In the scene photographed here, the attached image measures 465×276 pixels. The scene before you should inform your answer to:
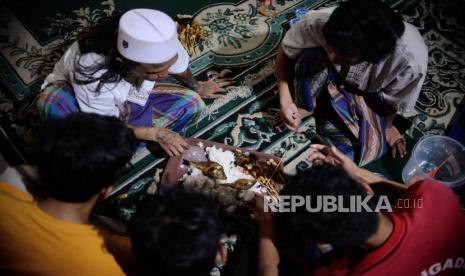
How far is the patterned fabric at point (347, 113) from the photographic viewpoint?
185cm

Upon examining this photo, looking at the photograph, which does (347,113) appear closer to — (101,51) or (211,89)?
(211,89)

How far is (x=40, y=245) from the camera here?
1.10 m

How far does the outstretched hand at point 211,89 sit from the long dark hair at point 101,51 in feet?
1.89

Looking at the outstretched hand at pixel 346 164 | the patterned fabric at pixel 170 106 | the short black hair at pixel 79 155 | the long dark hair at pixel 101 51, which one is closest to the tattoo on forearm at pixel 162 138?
the patterned fabric at pixel 170 106

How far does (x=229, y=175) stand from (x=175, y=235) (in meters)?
0.72

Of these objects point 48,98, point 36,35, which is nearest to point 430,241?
point 48,98

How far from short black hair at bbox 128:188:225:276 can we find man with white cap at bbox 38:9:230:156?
62 cm

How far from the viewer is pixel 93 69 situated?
5.02 ft

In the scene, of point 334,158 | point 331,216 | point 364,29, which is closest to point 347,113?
point 334,158

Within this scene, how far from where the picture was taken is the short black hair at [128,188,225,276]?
1.03 meters

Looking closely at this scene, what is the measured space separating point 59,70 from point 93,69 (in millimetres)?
267

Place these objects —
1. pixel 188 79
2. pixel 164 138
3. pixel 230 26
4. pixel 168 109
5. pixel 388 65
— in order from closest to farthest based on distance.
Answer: pixel 388 65 < pixel 164 138 < pixel 168 109 < pixel 188 79 < pixel 230 26

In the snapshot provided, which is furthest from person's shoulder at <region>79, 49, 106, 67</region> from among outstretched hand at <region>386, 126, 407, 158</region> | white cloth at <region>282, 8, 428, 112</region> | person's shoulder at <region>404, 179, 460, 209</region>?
outstretched hand at <region>386, 126, 407, 158</region>

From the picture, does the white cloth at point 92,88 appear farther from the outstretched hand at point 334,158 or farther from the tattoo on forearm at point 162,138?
the outstretched hand at point 334,158
